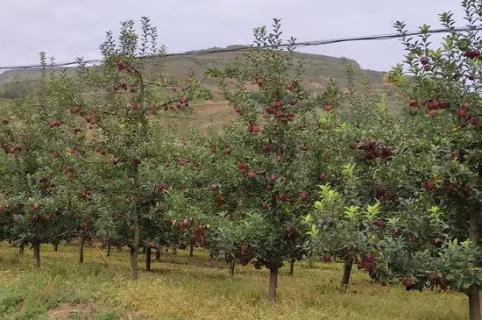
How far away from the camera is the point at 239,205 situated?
38.9 feet

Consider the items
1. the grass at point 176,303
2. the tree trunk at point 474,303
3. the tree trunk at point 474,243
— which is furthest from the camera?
the grass at point 176,303

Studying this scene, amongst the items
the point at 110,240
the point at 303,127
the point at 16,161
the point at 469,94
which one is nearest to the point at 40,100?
the point at 16,161

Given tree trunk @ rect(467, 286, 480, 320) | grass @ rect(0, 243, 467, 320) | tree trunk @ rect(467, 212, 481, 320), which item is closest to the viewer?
Answer: tree trunk @ rect(467, 212, 481, 320)

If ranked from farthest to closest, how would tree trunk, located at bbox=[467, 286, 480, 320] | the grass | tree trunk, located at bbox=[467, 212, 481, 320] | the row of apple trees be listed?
the grass < tree trunk, located at bbox=[467, 286, 480, 320] < tree trunk, located at bbox=[467, 212, 481, 320] < the row of apple trees

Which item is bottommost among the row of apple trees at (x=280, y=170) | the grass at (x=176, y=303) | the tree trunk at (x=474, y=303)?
the grass at (x=176, y=303)

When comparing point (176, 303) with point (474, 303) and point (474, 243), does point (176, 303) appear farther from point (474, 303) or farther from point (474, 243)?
point (474, 243)

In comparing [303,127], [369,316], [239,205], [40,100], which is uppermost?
[40,100]

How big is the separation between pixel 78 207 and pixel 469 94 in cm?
1094

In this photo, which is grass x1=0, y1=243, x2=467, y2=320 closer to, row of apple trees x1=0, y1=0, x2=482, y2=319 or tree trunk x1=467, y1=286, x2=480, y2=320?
row of apple trees x1=0, y1=0, x2=482, y2=319

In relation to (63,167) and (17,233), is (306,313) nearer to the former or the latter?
(63,167)

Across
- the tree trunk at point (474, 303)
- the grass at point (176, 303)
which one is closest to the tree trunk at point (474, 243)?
the tree trunk at point (474, 303)

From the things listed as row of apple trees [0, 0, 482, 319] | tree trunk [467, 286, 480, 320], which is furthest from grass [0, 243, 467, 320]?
tree trunk [467, 286, 480, 320]

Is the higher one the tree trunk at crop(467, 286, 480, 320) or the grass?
the tree trunk at crop(467, 286, 480, 320)

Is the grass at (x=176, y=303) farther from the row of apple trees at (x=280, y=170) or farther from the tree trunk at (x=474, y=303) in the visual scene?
the tree trunk at (x=474, y=303)
